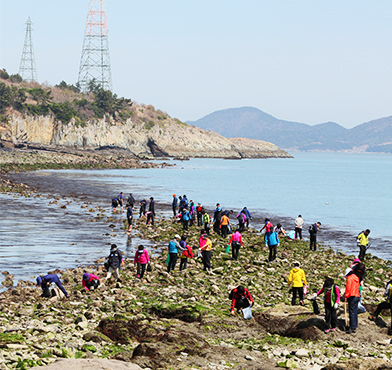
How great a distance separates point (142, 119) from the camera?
16250 cm

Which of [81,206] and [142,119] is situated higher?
[142,119]

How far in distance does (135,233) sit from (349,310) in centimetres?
1970

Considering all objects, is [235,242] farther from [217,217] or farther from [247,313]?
[247,313]

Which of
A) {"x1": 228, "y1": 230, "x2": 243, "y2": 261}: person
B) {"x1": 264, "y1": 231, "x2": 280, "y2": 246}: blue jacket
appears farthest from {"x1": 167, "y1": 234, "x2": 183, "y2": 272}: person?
{"x1": 264, "y1": 231, "x2": 280, "y2": 246}: blue jacket

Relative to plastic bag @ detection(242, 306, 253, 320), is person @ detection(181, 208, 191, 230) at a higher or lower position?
higher

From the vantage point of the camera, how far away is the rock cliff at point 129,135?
379 ft

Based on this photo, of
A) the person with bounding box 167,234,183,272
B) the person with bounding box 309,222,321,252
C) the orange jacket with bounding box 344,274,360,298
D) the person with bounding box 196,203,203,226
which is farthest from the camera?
the person with bounding box 196,203,203,226

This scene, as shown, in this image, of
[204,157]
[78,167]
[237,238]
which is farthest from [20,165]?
[204,157]

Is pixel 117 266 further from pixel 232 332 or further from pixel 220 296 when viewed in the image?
pixel 232 332

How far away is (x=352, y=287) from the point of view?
A: 13.0 m

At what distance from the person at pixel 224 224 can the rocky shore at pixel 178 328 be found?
28.1ft

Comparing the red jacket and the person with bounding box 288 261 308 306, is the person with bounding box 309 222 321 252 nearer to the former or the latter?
the person with bounding box 288 261 308 306

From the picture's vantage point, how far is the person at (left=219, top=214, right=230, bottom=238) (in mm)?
27984

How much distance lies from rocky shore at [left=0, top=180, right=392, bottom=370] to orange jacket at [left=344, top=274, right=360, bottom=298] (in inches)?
30.9
